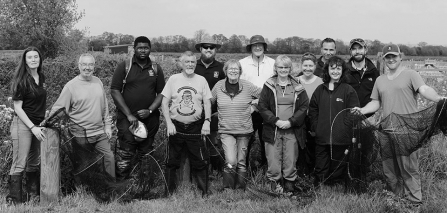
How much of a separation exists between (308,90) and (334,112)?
2.22ft

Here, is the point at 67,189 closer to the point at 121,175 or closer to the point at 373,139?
the point at 121,175

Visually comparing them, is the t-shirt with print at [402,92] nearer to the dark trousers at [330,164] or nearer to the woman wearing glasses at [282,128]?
the dark trousers at [330,164]

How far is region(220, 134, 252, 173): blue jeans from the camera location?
19.5 ft

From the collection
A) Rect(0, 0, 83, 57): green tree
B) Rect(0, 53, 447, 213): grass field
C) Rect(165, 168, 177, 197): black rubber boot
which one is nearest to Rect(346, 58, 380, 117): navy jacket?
Rect(0, 53, 447, 213): grass field

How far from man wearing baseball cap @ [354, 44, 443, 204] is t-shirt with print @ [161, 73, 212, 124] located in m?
2.15

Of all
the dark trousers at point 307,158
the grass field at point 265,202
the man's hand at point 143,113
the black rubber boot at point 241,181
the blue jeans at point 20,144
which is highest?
the man's hand at point 143,113

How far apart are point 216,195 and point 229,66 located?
6.07 feet

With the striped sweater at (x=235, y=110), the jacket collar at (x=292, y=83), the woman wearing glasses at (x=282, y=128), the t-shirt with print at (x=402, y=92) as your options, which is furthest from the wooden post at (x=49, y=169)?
the t-shirt with print at (x=402, y=92)

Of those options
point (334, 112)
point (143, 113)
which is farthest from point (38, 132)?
point (334, 112)

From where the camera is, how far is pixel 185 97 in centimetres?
589

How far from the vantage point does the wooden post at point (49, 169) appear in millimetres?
5438

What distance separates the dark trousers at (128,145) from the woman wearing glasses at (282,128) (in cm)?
163

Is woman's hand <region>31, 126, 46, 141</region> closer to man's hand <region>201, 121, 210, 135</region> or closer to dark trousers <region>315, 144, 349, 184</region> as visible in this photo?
man's hand <region>201, 121, 210, 135</region>

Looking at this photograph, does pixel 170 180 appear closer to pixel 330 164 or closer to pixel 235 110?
pixel 235 110
